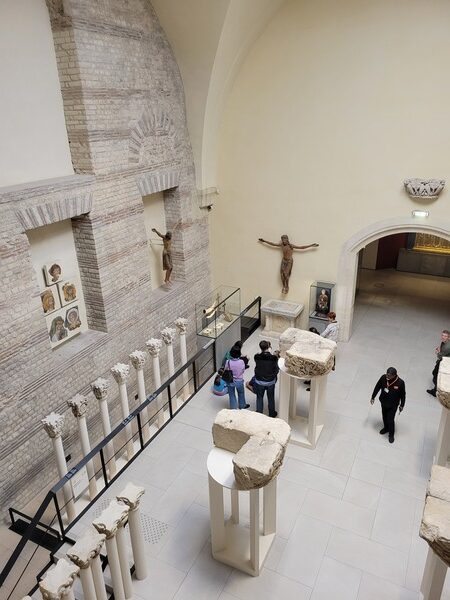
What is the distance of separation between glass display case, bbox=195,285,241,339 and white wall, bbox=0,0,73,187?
4310mm

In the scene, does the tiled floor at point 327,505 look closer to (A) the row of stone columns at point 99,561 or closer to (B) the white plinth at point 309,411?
(B) the white plinth at point 309,411

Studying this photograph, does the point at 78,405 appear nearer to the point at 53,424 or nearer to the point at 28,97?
the point at 53,424

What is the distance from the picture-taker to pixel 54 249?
7.70 meters

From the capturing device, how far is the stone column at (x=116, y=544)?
4520 millimetres

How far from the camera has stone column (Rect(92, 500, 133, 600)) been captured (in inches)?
178

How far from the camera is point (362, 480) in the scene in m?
6.53

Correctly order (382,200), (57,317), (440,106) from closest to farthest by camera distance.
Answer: (57,317) → (440,106) → (382,200)

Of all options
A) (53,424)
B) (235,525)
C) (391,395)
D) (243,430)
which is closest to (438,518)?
(243,430)

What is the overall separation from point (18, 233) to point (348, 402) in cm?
601

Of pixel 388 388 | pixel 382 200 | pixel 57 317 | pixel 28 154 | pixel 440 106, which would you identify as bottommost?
pixel 388 388

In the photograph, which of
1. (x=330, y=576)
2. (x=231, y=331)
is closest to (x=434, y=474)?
(x=330, y=576)

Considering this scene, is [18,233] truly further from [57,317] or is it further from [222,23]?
[222,23]

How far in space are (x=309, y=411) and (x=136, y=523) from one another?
10.1 feet

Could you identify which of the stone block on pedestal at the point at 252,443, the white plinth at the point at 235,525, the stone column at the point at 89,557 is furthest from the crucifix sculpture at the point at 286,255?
the stone column at the point at 89,557
